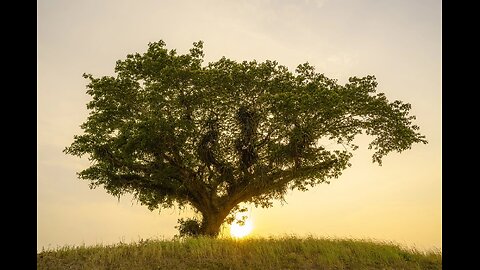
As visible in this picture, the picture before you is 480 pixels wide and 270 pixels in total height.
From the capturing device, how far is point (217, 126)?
2745 centimetres

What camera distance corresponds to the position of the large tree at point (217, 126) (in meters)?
26.4

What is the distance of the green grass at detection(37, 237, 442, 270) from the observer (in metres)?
19.8

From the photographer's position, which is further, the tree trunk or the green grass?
the tree trunk

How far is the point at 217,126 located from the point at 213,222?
6.24 metres

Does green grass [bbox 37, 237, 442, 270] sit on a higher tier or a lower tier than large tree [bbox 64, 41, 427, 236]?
lower

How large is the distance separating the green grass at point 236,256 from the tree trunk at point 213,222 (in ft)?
17.7

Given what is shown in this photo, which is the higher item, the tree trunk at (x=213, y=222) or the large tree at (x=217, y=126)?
the large tree at (x=217, y=126)

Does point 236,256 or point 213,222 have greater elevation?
point 213,222

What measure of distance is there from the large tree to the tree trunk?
2.4 inches

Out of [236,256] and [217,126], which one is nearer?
[236,256]

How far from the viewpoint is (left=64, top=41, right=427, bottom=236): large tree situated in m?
26.4
